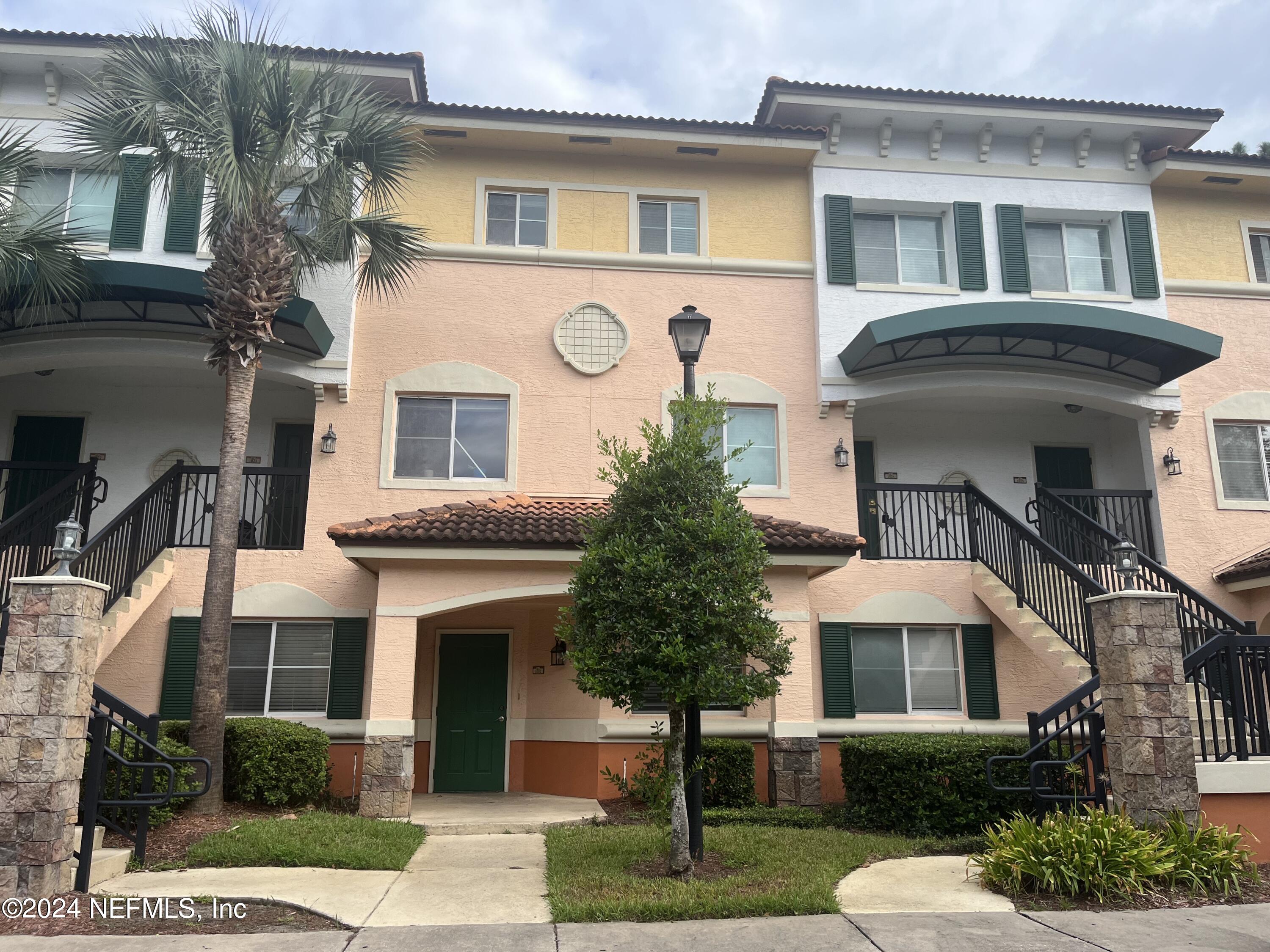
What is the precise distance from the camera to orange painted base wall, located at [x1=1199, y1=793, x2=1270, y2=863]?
26.9 ft

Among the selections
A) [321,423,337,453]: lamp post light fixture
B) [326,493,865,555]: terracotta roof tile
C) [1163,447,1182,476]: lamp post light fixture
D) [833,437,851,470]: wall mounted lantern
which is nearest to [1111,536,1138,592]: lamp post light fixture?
[326,493,865,555]: terracotta roof tile

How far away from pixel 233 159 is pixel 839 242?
8.90 metres

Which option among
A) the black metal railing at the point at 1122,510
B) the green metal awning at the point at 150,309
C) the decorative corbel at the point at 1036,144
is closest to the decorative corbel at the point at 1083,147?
the decorative corbel at the point at 1036,144

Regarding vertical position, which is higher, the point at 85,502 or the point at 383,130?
the point at 383,130

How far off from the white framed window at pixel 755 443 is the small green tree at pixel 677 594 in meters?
5.86

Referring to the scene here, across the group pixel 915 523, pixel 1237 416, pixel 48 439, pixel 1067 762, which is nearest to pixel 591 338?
pixel 915 523

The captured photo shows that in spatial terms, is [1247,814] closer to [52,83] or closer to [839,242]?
[839,242]

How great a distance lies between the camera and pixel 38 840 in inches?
277

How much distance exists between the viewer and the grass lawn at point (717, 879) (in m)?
7.00

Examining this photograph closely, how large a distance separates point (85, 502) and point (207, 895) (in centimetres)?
802

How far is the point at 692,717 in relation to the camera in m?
8.30

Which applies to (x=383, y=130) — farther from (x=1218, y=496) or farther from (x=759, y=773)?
(x=1218, y=496)

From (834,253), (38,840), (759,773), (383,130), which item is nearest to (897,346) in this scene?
(834,253)

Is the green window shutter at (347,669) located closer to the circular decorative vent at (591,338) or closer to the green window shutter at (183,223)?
the circular decorative vent at (591,338)
